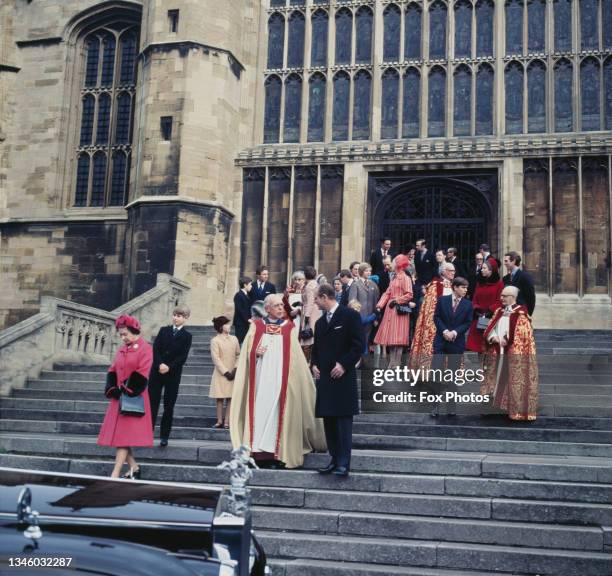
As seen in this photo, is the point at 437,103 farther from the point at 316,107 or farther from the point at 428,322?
the point at 428,322

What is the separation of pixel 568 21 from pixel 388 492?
1445 centimetres

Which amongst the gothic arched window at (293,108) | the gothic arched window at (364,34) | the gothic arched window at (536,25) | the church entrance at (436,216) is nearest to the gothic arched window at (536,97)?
the gothic arched window at (536,25)

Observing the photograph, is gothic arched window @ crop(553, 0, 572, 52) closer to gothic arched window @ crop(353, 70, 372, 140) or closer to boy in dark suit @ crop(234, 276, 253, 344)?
gothic arched window @ crop(353, 70, 372, 140)

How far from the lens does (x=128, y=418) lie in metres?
7.77

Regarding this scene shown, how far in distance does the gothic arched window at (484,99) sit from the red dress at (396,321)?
865cm

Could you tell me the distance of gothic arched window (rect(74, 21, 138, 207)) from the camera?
2036cm

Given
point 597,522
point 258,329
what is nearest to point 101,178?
point 258,329

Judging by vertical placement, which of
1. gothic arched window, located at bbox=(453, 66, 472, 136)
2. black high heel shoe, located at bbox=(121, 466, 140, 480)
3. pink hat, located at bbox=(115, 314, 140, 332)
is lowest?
black high heel shoe, located at bbox=(121, 466, 140, 480)


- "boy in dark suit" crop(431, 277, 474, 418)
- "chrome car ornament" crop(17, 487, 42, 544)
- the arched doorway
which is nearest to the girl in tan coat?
"boy in dark suit" crop(431, 277, 474, 418)

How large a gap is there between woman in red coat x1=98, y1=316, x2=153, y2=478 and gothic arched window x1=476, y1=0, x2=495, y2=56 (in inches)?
527

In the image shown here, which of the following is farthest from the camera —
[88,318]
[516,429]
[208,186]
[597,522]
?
[208,186]

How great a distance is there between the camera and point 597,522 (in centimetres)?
641

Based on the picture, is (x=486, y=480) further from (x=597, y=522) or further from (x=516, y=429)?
(x=516, y=429)

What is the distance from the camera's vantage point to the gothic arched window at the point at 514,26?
18.7 m
